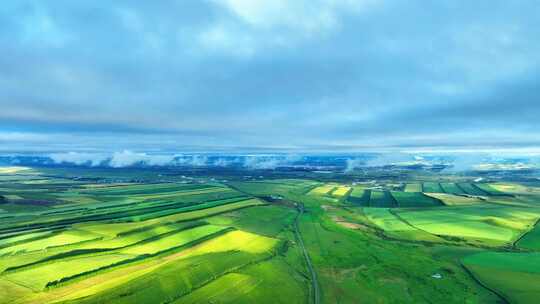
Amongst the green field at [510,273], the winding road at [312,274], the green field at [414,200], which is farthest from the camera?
the green field at [414,200]

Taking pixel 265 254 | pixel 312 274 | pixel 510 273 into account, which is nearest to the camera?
pixel 510 273

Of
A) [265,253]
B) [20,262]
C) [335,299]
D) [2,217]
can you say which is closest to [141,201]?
[2,217]

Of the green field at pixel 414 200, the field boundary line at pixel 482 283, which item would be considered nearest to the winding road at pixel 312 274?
the field boundary line at pixel 482 283

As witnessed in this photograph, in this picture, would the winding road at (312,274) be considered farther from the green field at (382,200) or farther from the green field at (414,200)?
the green field at (414,200)

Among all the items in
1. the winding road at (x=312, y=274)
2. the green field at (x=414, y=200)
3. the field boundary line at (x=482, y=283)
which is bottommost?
the winding road at (x=312, y=274)

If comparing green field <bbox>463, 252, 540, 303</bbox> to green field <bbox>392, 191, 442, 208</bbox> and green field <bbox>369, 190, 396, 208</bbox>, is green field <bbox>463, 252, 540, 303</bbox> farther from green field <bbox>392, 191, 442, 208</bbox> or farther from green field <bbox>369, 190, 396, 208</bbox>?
green field <bbox>392, 191, 442, 208</bbox>

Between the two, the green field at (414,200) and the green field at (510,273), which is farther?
the green field at (414,200)

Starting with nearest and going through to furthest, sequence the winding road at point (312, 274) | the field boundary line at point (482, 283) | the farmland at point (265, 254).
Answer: the field boundary line at point (482, 283)
the winding road at point (312, 274)
the farmland at point (265, 254)

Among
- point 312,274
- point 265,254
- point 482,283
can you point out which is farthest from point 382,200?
point 312,274

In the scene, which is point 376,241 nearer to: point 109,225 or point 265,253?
point 265,253

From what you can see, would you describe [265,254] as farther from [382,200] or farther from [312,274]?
[382,200]

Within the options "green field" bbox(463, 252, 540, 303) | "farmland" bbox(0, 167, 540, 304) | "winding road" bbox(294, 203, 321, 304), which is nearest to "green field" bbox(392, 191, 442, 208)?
"farmland" bbox(0, 167, 540, 304)
